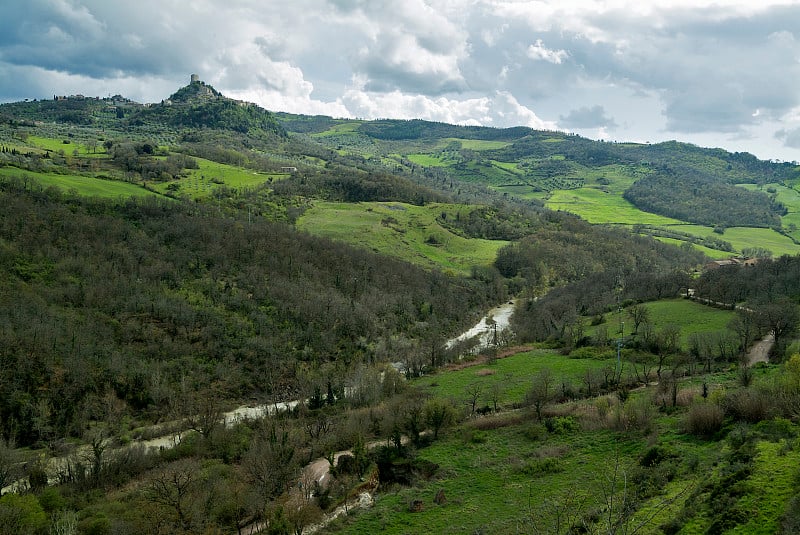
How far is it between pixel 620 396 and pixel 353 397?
3538cm

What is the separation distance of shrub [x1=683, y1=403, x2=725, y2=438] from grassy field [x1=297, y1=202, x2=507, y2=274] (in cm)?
10839

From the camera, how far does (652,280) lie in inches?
4186

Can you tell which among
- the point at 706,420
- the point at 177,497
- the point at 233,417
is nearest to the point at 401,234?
the point at 233,417

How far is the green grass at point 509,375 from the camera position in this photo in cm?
6244

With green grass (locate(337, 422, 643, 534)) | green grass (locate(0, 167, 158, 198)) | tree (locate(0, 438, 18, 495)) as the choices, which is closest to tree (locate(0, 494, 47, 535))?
tree (locate(0, 438, 18, 495))

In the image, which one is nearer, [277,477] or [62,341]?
[277,477]

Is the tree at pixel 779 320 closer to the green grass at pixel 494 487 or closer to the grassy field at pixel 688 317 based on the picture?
the grassy field at pixel 688 317

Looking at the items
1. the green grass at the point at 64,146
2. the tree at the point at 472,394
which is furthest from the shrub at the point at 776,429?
the green grass at the point at 64,146

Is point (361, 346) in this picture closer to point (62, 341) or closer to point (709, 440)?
point (62, 341)

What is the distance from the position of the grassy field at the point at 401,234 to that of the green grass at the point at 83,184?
48734mm

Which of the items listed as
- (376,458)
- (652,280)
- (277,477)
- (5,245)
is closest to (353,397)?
(376,458)

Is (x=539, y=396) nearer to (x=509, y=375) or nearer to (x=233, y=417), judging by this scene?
Result: (x=509, y=375)

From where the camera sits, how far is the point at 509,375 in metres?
69.1

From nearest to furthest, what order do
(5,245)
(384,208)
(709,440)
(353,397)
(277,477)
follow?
(709,440) < (277,477) < (353,397) < (5,245) < (384,208)
